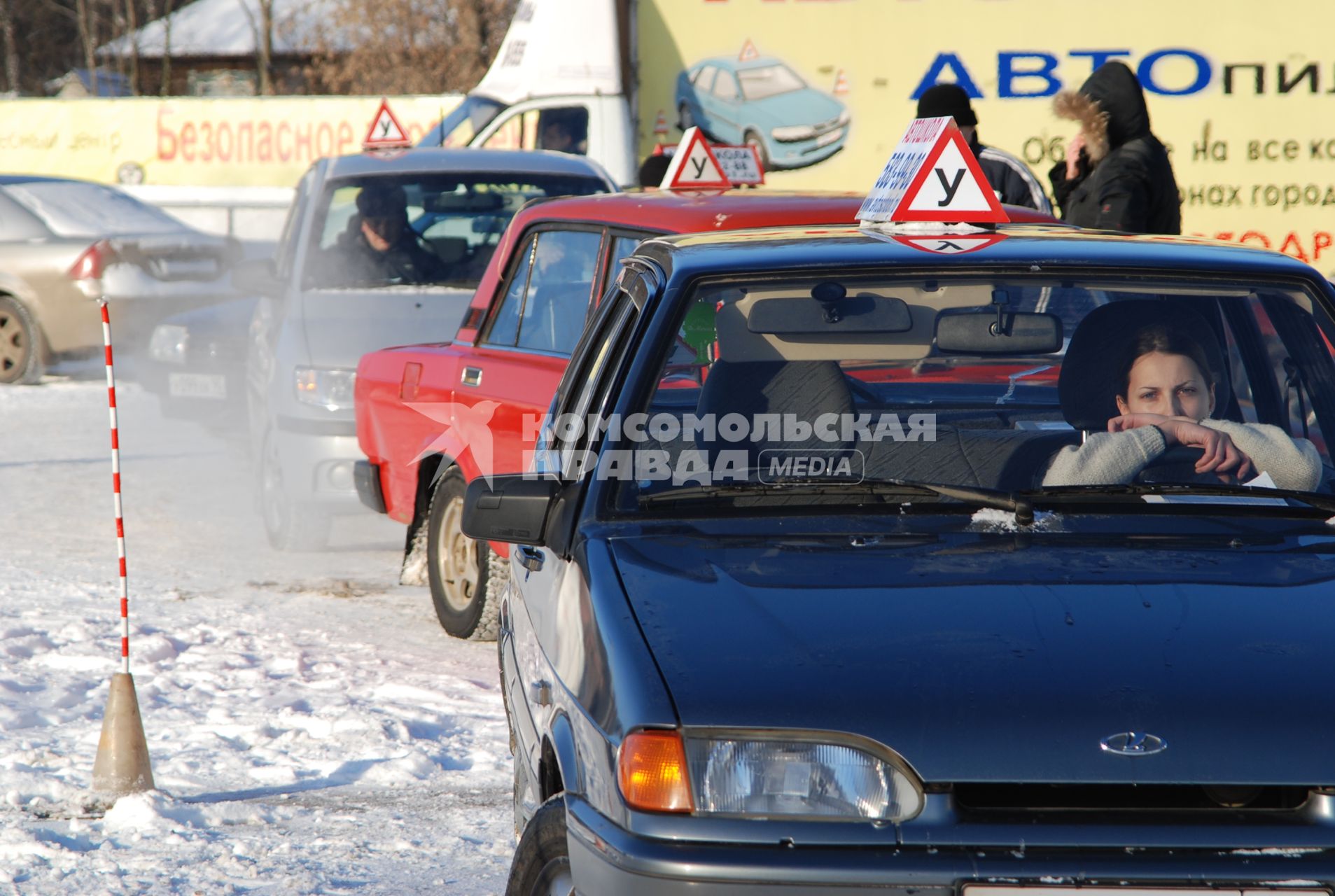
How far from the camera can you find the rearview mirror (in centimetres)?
380

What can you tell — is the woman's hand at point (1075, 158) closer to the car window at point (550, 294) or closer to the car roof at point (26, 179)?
the car window at point (550, 294)

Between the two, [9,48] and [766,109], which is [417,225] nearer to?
[766,109]

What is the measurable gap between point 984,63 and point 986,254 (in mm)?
11468

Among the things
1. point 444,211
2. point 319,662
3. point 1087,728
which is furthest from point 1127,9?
point 1087,728

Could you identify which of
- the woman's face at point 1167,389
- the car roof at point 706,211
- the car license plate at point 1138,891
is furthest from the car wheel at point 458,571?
the car license plate at point 1138,891

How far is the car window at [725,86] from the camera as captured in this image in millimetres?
14531

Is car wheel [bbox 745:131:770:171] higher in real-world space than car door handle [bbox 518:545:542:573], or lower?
higher

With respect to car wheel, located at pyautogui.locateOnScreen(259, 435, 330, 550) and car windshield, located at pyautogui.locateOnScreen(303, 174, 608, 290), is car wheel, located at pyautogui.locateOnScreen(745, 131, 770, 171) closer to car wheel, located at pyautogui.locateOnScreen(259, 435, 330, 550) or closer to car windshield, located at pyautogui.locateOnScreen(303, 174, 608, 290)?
car windshield, located at pyautogui.locateOnScreen(303, 174, 608, 290)

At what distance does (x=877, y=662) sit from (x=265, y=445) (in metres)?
6.54

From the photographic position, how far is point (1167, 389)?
143 inches

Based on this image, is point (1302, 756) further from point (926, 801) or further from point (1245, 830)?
point (926, 801)

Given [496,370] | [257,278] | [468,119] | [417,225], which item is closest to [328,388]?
[257,278]

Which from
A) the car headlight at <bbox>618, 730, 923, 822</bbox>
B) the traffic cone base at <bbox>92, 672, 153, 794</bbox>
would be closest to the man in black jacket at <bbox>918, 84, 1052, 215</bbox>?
the traffic cone base at <bbox>92, 672, 153, 794</bbox>

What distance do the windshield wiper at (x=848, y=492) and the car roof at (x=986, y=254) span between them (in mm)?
486
